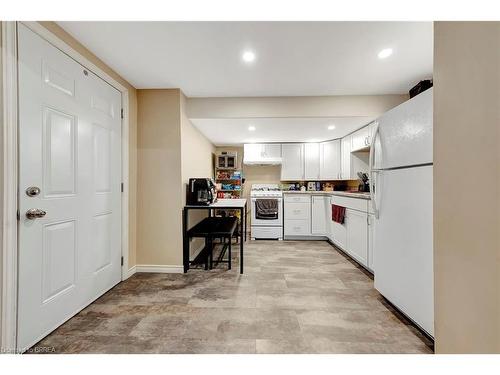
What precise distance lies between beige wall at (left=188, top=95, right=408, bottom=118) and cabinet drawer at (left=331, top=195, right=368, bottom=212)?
1.14 m

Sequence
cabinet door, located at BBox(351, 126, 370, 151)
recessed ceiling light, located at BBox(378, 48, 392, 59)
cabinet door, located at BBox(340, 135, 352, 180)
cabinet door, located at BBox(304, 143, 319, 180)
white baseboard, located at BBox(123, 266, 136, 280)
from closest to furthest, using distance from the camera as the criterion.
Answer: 1. recessed ceiling light, located at BBox(378, 48, 392, 59)
2. white baseboard, located at BBox(123, 266, 136, 280)
3. cabinet door, located at BBox(351, 126, 370, 151)
4. cabinet door, located at BBox(340, 135, 352, 180)
5. cabinet door, located at BBox(304, 143, 319, 180)

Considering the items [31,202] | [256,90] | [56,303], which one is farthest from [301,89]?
[56,303]

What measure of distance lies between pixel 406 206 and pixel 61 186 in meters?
2.60

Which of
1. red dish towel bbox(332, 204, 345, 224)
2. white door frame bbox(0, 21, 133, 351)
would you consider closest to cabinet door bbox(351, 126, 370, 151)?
red dish towel bbox(332, 204, 345, 224)

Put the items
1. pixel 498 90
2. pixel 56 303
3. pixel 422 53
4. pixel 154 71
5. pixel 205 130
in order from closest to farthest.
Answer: pixel 498 90, pixel 56 303, pixel 422 53, pixel 154 71, pixel 205 130

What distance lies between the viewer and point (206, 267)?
9.02 ft

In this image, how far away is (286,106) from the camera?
9.50 ft

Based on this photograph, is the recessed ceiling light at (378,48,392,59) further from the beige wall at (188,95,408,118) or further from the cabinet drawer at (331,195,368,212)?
the cabinet drawer at (331,195,368,212)

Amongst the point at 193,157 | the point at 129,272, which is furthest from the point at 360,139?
the point at 129,272

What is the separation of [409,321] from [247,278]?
59.0 inches

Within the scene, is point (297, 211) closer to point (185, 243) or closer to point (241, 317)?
point (185, 243)

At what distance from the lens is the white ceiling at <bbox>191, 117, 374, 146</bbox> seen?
10.1ft

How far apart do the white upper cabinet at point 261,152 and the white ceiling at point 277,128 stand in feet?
0.58

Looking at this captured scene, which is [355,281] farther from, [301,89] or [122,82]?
[122,82]
